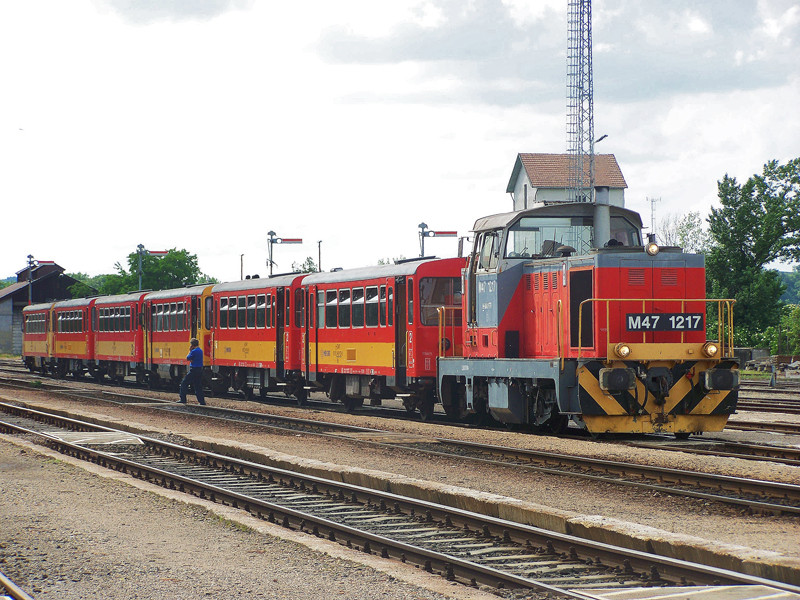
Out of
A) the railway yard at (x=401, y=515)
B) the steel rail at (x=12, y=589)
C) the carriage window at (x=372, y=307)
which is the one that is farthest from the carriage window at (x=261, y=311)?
the steel rail at (x=12, y=589)

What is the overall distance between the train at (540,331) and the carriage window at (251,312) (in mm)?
3137

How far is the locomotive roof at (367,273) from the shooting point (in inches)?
829

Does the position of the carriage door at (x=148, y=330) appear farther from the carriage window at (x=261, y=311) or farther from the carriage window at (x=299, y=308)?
the carriage window at (x=299, y=308)

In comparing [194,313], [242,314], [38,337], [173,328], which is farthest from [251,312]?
[38,337]

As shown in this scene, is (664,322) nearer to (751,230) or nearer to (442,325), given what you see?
(442,325)

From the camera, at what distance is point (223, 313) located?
3070 cm

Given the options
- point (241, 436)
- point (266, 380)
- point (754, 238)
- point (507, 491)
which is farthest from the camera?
point (754, 238)

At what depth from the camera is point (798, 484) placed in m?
10.9

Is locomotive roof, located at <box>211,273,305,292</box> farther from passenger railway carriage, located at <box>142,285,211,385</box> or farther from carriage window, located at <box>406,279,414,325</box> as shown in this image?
carriage window, located at <box>406,279,414,325</box>

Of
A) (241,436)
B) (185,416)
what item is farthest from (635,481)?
(185,416)

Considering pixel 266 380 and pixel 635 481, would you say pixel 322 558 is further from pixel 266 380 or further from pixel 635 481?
pixel 266 380

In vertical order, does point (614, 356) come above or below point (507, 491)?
above

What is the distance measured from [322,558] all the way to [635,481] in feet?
15.7

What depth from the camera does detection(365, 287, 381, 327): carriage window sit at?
2225 cm
